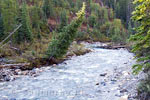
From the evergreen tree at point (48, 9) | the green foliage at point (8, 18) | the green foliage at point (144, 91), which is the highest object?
the evergreen tree at point (48, 9)

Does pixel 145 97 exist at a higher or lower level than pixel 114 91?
higher

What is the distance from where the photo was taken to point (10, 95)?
27.1 feet

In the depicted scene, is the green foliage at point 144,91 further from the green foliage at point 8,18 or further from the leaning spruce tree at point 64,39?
the green foliage at point 8,18

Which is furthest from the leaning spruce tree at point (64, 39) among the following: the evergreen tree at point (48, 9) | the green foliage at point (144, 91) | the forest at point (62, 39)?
the evergreen tree at point (48, 9)

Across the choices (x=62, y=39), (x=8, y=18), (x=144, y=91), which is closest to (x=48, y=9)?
(x=8, y=18)

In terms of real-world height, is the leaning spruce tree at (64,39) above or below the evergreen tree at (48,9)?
below

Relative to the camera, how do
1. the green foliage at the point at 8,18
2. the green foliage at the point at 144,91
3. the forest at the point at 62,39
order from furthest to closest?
1. the green foliage at the point at 8,18
2. the forest at the point at 62,39
3. the green foliage at the point at 144,91

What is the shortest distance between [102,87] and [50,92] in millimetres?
2795

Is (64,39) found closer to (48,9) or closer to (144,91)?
(144,91)

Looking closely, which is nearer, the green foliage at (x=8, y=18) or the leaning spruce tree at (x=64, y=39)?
the leaning spruce tree at (x=64, y=39)

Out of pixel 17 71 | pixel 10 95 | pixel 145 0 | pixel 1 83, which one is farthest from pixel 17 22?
pixel 145 0

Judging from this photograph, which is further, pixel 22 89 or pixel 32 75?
pixel 32 75

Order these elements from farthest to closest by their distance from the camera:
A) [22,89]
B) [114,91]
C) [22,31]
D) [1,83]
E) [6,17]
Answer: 1. [6,17]
2. [22,31]
3. [1,83]
4. [22,89]
5. [114,91]

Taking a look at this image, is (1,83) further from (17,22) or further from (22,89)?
(17,22)
